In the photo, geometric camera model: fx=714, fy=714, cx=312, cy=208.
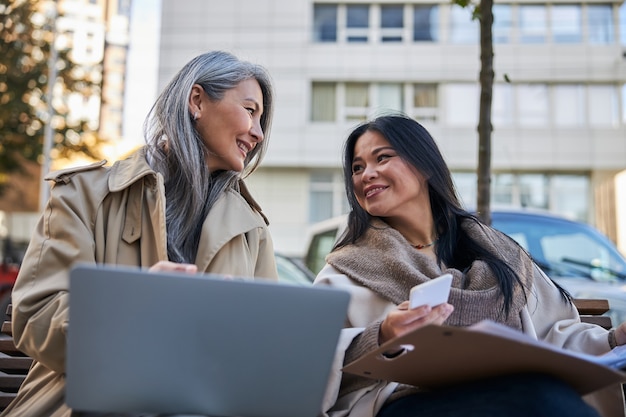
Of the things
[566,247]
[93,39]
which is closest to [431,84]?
[93,39]

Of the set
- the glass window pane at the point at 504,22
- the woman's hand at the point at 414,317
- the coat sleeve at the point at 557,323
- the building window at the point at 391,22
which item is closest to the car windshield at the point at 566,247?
the coat sleeve at the point at 557,323

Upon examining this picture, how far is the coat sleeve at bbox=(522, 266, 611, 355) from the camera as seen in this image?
2672 mm

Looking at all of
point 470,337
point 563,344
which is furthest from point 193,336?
point 563,344

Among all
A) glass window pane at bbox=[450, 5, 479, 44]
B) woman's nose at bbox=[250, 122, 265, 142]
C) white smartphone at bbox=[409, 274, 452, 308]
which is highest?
glass window pane at bbox=[450, 5, 479, 44]

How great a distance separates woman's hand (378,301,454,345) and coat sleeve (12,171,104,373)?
928 mm

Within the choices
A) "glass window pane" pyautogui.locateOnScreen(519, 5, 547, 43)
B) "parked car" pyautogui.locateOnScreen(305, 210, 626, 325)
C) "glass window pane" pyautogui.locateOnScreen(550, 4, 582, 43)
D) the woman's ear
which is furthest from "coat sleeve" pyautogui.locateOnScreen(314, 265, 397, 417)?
"glass window pane" pyautogui.locateOnScreen(550, 4, 582, 43)

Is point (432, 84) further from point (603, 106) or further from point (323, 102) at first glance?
point (603, 106)

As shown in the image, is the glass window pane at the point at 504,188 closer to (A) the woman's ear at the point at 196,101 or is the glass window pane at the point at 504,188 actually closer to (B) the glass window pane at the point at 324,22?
(B) the glass window pane at the point at 324,22

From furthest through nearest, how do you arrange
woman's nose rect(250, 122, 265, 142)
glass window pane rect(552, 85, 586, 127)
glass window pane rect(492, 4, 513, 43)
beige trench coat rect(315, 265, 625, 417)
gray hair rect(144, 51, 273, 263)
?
1. glass window pane rect(492, 4, 513, 43)
2. glass window pane rect(552, 85, 586, 127)
3. woman's nose rect(250, 122, 265, 142)
4. gray hair rect(144, 51, 273, 263)
5. beige trench coat rect(315, 265, 625, 417)

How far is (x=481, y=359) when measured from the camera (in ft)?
6.10

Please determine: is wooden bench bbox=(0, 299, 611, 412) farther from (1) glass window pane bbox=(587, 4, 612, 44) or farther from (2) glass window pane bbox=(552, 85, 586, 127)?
(1) glass window pane bbox=(587, 4, 612, 44)

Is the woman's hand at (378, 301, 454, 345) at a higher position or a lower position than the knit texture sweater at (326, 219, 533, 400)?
lower

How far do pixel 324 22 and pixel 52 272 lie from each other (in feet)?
86.2

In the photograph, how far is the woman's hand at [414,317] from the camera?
202 centimetres
